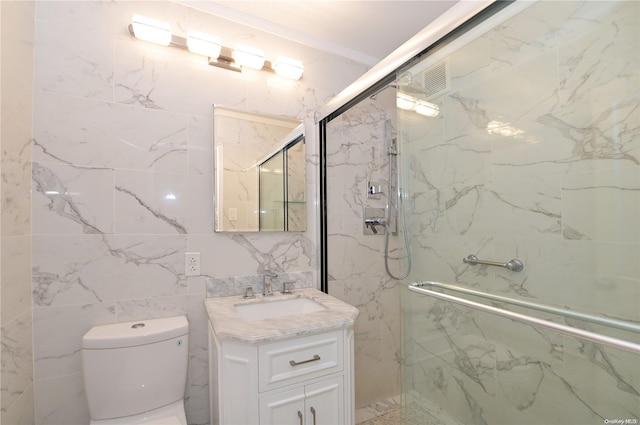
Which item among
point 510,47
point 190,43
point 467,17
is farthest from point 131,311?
point 510,47

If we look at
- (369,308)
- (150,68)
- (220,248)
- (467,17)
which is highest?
(150,68)

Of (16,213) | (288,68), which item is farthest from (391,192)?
(16,213)

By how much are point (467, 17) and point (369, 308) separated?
67.6 inches

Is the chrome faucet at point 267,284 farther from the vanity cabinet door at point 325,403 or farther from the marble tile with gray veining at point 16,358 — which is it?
the marble tile with gray veining at point 16,358

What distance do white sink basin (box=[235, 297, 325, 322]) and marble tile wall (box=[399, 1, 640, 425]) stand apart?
0.56 meters

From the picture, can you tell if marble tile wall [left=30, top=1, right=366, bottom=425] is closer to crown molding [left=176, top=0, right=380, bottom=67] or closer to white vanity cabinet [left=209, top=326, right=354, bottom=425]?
crown molding [left=176, top=0, right=380, bottom=67]

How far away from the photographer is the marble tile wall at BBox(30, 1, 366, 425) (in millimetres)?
1278

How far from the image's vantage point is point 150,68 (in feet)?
4.85

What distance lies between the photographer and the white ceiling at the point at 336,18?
5.27ft

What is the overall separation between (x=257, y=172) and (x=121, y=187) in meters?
0.67

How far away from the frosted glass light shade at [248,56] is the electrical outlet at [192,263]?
3.56ft

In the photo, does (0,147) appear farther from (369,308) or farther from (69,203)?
(369,308)

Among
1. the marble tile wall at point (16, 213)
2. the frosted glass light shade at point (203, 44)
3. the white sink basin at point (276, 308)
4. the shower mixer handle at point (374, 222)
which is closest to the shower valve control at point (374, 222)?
the shower mixer handle at point (374, 222)

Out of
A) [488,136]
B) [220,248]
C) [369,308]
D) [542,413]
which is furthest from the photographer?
[369,308]
